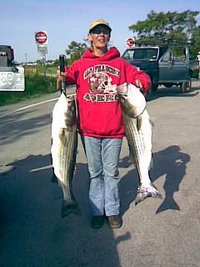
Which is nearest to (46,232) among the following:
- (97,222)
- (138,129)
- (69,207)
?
(69,207)

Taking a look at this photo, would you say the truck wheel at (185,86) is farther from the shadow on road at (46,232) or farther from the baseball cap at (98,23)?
the baseball cap at (98,23)

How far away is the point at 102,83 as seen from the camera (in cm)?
358

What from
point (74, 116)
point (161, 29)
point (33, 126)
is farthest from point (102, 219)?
point (161, 29)

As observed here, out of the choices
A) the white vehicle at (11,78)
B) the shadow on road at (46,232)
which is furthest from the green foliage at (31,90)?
the white vehicle at (11,78)

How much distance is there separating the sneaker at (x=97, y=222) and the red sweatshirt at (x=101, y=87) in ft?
3.02

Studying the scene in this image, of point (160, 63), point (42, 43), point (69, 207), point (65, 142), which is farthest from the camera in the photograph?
point (42, 43)

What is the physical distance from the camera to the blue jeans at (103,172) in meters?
3.79

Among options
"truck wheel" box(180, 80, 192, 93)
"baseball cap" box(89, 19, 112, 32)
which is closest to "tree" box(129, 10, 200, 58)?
"truck wheel" box(180, 80, 192, 93)

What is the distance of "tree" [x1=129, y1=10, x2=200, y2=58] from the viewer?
44.9 meters

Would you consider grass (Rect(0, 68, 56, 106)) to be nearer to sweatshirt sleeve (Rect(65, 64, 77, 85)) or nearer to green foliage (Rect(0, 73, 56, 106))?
green foliage (Rect(0, 73, 56, 106))

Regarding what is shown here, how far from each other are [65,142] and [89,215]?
1085 millimetres

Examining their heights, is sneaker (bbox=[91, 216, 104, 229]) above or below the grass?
below

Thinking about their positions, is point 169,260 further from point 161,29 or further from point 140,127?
point 161,29

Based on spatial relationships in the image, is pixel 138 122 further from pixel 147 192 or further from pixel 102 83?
pixel 147 192
